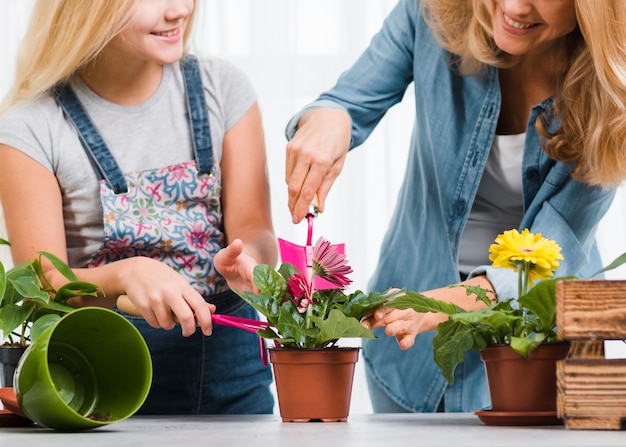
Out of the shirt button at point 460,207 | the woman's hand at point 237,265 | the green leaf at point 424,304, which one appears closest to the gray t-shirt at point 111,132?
the woman's hand at point 237,265

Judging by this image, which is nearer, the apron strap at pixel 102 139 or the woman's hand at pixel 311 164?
the woman's hand at pixel 311 164

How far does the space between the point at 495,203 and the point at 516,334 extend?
607 millimetres

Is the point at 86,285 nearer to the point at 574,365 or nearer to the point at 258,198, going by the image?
the point at 258,198

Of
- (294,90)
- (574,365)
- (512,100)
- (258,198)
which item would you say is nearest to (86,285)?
(258,198)

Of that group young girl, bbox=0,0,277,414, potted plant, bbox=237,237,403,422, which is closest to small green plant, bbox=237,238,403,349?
potted plant, bbox=237,237,403,422

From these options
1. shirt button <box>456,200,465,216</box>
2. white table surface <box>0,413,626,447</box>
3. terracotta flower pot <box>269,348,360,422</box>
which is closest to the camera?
white table surface <box>0,413,626,447</box>

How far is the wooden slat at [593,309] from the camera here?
33.4 inches

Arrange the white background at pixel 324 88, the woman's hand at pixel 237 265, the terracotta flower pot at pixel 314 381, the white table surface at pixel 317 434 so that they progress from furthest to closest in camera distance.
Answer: the white background at pixel 324 88
the woman's hand at pixel 237 265
the terracotta flower pot at pixel 314 381
the white table surface at pixel 317 434

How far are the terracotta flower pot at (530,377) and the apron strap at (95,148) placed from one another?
2.46 feet

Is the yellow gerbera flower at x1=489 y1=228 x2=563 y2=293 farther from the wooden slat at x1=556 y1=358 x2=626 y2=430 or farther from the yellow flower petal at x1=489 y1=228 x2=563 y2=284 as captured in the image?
the wooden slat at x1=556 y1=358 x2=626 y2=430

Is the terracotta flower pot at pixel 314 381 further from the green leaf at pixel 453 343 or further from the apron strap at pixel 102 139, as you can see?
the apron strap at pixel 102 139

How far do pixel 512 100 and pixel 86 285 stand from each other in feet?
2.72

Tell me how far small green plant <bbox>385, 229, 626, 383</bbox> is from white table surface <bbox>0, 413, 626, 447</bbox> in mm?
89

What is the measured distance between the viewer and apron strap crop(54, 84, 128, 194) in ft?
4.69
